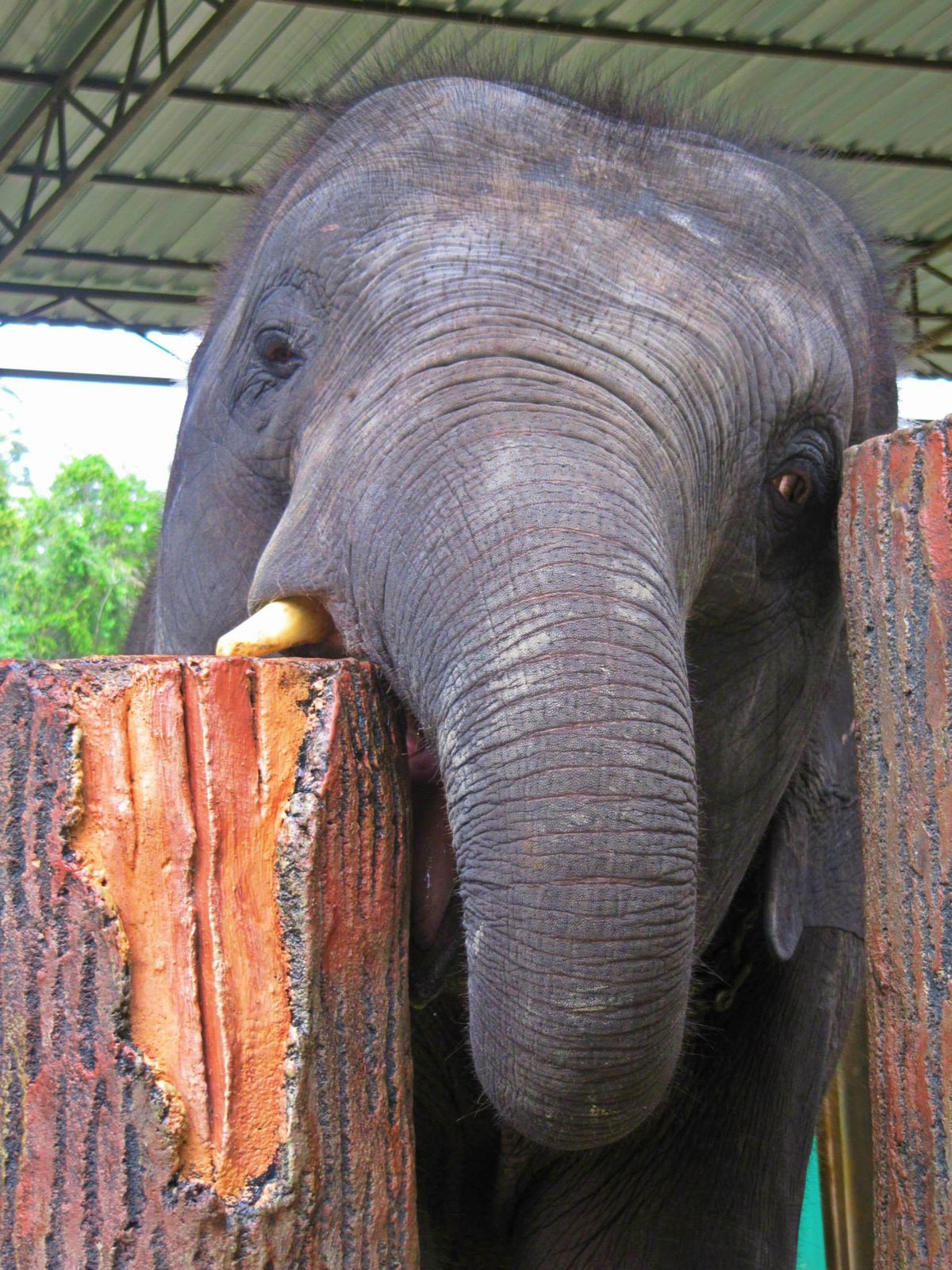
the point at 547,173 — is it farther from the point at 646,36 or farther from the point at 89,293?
the point at 89,293

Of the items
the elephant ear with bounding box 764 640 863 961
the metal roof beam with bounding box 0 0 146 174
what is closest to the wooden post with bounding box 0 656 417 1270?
the elephant ear with bounding box 764 640 863 961

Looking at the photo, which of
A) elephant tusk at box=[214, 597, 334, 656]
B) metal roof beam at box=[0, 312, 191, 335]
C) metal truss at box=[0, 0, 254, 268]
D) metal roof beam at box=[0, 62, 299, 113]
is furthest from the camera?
metal roof beam at box=[0, 312, 191, 335]

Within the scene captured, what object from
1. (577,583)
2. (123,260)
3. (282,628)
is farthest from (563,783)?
(123,260)

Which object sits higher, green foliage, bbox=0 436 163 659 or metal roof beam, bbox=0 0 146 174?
metal roof beam, bbox=0 0 146 174

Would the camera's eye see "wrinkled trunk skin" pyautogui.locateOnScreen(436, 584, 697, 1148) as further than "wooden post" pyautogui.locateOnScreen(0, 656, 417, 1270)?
Yes

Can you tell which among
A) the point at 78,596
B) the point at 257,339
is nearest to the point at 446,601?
the point at 257,339

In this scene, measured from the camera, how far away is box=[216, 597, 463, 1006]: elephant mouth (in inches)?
71.8

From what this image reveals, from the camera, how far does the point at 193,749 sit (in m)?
1.47

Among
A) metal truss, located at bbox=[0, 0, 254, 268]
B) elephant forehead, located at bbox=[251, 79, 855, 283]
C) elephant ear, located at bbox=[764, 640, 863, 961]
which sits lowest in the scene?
elephant ear, located at bbox=[764, 640, 863, 961]

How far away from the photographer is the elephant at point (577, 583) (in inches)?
62.4

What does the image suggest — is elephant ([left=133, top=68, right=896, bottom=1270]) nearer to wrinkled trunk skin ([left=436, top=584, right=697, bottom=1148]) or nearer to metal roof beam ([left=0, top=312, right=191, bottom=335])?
wrinkled trunk skin ([left=436, top=584, right=697, bottom=1148])

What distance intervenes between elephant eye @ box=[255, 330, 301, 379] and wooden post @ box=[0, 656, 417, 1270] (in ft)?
3.27

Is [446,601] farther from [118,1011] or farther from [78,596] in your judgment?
[78,596]

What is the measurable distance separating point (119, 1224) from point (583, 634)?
69cm
